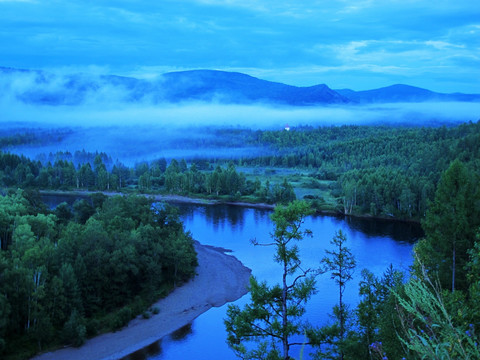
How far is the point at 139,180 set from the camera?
5569cm

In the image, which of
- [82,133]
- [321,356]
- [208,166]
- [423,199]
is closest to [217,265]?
[321,356]

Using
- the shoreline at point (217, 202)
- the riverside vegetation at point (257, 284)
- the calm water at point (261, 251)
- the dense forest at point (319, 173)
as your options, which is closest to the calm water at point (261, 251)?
the calm water at point (261, 251)

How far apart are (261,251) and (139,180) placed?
3021 cm

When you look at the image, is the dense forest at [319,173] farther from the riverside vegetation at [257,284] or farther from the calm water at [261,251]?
the calm water at [261,251]

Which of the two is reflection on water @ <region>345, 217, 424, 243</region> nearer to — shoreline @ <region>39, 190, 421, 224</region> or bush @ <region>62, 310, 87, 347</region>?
shoreline @ <region>39, 190, 421, 224</region>

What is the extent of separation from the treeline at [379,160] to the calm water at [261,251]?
10.4 ft

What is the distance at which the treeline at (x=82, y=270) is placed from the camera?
15266mm

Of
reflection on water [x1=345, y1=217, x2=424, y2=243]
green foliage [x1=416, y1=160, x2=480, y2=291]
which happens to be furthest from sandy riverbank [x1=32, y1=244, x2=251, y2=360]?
reflection on water [x1=345, y1=217, x2=424, y2=243]

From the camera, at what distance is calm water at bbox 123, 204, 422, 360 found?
16.4 m

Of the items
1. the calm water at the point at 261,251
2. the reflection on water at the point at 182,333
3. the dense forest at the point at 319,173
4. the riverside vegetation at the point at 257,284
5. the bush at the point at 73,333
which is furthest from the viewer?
the dense forest at the point at 319,173

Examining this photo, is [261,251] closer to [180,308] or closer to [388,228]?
[180,308]

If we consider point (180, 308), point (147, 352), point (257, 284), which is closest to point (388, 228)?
point (180, 308)

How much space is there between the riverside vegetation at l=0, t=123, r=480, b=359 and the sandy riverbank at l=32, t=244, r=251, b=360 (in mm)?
573

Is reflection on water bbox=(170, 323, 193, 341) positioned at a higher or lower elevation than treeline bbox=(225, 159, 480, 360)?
lower
